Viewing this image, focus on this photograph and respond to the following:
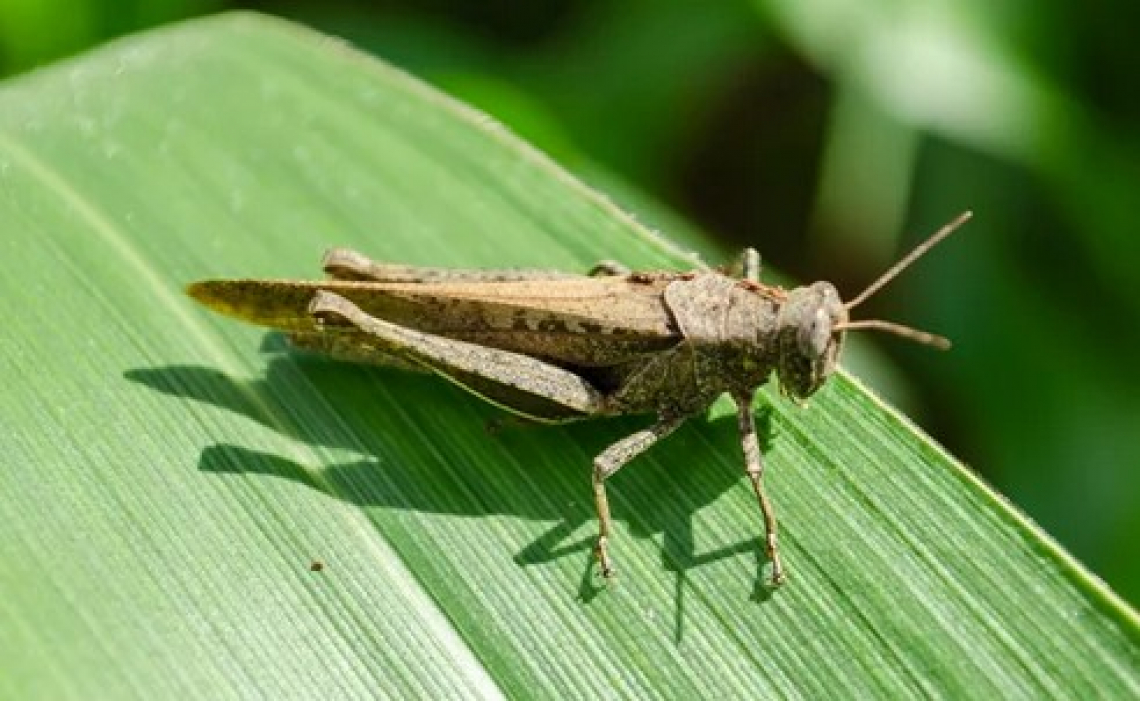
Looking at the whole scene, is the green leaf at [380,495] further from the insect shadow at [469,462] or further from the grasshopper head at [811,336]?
the grasshopper head at [811,336]

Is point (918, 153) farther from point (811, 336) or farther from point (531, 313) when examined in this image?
point (531, 313)

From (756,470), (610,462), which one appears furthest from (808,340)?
(610,462)

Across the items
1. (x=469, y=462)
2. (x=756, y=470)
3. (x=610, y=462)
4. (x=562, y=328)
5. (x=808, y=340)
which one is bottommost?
(x=469, y=462)

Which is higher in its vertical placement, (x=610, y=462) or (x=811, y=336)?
(x=811, y=336)

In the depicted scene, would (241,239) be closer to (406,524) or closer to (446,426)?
(446,426)

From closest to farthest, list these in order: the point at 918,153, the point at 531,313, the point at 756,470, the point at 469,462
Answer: the point at 756,470 → the point at 469,462 → the point at 531,313 → the point at 918,153

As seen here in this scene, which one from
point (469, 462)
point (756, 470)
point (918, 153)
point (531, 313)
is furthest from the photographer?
point (918, 153)

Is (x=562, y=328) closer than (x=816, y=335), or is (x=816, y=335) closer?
(x=816, y=335)

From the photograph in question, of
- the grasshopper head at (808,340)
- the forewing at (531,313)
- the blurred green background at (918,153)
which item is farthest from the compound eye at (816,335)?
the blurred green background at (918,153)
